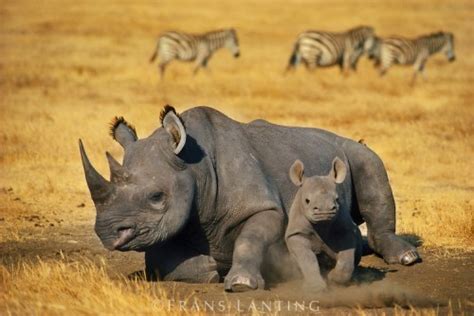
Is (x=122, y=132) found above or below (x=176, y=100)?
above

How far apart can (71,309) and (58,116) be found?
38.2 feet

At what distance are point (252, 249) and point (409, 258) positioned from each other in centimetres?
179

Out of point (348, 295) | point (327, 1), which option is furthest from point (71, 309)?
point (327, 1)

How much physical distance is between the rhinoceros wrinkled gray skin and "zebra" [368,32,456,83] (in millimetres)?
22121

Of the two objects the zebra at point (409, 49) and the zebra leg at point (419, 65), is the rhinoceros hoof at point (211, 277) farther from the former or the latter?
the zebra at point (409, 49)

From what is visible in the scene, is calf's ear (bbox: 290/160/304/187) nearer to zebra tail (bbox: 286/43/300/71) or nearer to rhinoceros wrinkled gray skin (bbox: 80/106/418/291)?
rhinoceros wrinkled gray skin (bbox: 80/106/418/291)

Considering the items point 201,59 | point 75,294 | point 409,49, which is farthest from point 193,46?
point 75,294

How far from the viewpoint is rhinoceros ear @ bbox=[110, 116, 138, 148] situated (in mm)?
8266

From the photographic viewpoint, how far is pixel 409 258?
9062 mm

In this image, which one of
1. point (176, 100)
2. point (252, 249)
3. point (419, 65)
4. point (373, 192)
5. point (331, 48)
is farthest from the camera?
point (331, 48)

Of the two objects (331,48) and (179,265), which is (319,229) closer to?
(179,265)

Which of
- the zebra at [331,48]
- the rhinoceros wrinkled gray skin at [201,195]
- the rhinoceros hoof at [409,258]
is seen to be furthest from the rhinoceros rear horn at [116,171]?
the zebra at [331,48]

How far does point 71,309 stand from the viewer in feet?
22.1

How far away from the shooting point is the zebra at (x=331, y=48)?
30067 millimetres
